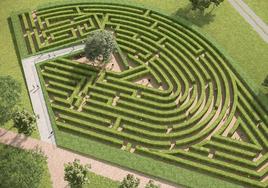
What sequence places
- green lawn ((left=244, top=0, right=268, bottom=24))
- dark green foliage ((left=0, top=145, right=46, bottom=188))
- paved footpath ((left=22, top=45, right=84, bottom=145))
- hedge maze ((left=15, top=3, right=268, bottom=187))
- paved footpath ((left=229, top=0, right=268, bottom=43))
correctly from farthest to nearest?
green lawn ((left=244, top=0, right=268, bottom=24)) → paved footpath ((left=229, top=0, right=268, bottom=43)) → paved footpath ((left=22, top=45, right=84, bottom=145)) → hedge maze ((left=15, top=3, right=268, bottom=187)) → dark green foliage ((left=0, top=145, right=46, bottom=188))

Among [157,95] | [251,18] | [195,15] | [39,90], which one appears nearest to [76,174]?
[39,90]

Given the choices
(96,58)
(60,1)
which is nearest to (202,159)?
(96,58)

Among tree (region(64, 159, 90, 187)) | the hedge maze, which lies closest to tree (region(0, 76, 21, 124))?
the hedge maze

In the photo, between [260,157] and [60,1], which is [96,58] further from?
[260,157]

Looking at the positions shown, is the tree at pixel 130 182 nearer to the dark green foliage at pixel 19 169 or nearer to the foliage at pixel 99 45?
the dark green foliage at pixel 19 169

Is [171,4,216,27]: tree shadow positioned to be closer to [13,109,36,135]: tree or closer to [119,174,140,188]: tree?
[13,109,36,135]: tree

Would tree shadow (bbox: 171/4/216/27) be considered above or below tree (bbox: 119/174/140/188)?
above
